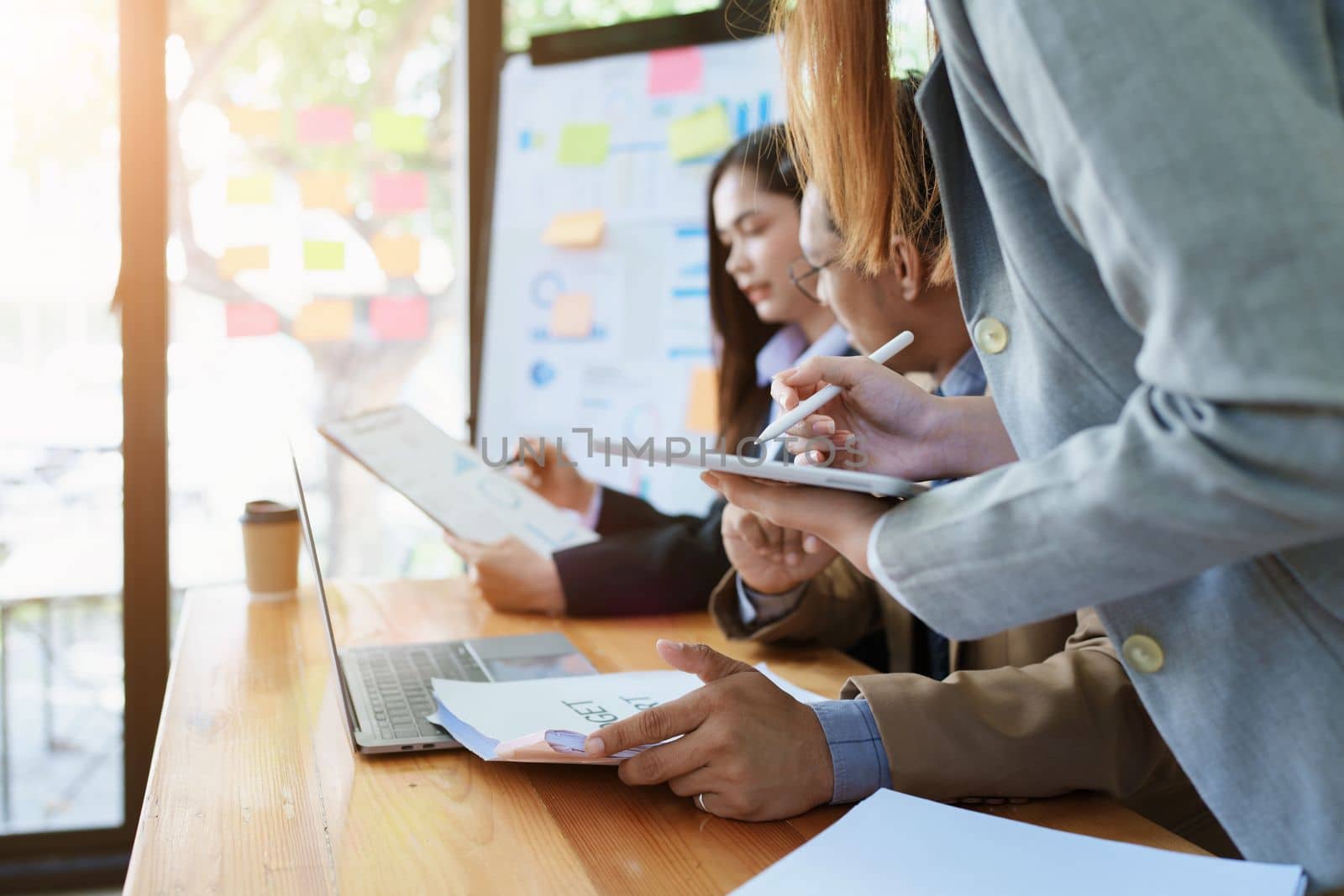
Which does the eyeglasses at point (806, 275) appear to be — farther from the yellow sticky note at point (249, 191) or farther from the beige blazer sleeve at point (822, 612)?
the yellow sticky note at point (249, 191)

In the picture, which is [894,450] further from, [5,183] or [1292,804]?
[5,183]

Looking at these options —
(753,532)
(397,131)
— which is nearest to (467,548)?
(753,532)

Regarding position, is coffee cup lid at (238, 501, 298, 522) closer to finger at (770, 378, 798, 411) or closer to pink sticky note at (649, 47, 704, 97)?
finger at (770, 378, 798, 411)

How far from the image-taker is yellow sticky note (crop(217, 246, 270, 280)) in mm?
2355

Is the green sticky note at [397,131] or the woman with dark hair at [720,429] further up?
the green sticky note at [397,131]

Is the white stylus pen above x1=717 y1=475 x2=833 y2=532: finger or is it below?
above

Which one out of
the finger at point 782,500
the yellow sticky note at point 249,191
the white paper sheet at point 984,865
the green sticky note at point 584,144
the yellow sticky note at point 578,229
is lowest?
the white paper sheet at point 984,865

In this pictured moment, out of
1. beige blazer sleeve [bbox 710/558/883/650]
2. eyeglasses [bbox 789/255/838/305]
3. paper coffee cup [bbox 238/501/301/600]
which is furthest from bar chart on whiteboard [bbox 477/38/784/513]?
beige blazer sleeve [bbox 710/558/883/650]

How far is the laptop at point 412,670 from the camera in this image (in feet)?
2.92

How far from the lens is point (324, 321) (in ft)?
7.93

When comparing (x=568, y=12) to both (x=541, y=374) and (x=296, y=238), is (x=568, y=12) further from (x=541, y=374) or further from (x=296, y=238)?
(x=541, y=374)

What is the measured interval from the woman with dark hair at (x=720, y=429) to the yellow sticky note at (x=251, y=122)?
3.37 feet

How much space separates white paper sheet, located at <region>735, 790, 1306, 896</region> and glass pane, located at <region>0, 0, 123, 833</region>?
2.04 m

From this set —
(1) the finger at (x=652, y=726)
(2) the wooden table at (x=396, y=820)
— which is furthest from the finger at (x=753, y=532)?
(1) the finger at (x=652, y=726)
